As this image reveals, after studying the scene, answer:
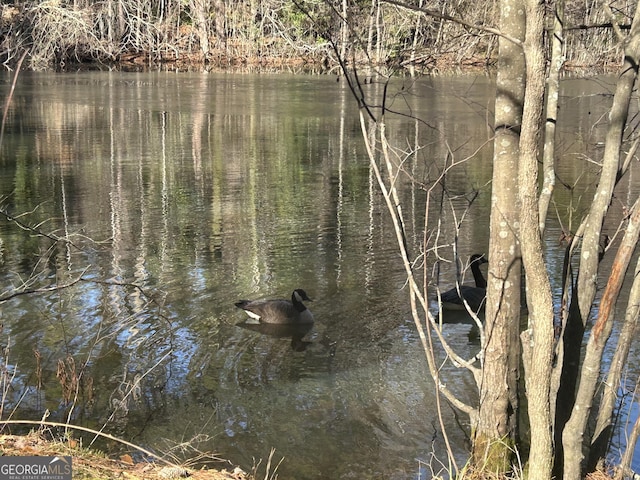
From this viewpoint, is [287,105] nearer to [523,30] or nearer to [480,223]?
[480,223]

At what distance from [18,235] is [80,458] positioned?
750cm

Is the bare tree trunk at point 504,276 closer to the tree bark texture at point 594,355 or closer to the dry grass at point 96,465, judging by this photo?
the tree bark texture at point 594,355

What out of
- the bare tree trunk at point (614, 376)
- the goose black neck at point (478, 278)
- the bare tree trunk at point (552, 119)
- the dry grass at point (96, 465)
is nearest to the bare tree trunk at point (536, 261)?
the bare tree trunk at point (552, 119)

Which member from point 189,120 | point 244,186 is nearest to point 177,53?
point 189,120

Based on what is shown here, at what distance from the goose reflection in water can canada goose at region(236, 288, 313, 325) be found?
0.05m

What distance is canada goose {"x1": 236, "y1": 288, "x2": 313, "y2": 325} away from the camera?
785 centimetres

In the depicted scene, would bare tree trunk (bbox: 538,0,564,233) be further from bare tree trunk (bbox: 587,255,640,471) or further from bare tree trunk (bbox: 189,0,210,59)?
bare tree trunk (bbox: 189,0,210,59)

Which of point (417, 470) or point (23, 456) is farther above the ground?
point (23, 456)

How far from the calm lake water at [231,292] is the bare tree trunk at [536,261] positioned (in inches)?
18.2

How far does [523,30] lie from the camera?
4.04 metres

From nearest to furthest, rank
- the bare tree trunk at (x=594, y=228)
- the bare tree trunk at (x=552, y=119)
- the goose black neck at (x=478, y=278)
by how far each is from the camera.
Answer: the bare tree trunk at (x=594, y=228) < the bare tree trunk at (x=552, y=119) < the goose black neck at (x=478, y=278)

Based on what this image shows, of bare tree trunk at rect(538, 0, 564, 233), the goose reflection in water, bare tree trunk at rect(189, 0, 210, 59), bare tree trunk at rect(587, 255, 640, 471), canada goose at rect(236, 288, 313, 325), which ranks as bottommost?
the goose reflection in water

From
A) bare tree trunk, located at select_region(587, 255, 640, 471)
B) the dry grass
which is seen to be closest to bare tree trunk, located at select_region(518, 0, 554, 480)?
bare tree trunk, located at select_region(587, 255, 640, 471)

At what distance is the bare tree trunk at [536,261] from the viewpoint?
3.56 meters
